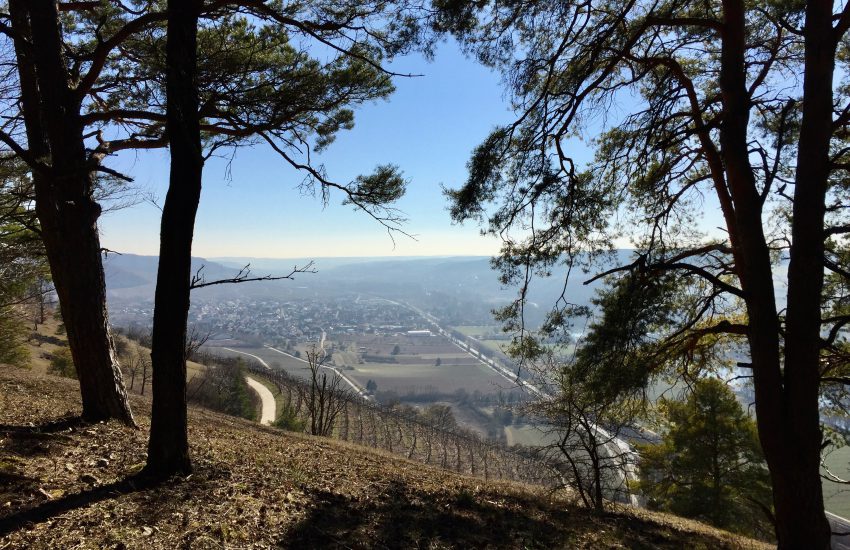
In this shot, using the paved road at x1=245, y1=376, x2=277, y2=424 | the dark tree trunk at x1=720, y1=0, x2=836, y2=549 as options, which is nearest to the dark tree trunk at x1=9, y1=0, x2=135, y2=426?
the dark tree trunk at x1=720, y1=0, x2=836, y2=549

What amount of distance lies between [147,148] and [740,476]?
51.8ft

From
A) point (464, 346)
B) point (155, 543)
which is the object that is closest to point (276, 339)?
point (464, 346)

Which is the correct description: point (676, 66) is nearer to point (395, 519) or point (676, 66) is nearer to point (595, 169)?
point (595, 169)

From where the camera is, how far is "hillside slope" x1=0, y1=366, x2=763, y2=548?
8.92ft

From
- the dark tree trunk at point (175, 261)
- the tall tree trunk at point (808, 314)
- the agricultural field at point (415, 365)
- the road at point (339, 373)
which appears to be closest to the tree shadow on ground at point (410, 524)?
the dark tree trunk at point (175, 261)

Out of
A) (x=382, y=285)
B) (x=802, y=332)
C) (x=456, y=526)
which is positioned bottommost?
(x=456, y=526)

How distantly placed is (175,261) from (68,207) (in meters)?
1.93

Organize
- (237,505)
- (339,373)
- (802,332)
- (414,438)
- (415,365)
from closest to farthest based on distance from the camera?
(237,505), (802,332), (414,438), (339,373), (415,365)

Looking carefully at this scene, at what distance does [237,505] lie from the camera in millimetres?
3258

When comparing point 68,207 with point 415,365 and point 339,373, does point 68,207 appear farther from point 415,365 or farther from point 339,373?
point 415,365

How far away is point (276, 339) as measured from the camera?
79.1 m

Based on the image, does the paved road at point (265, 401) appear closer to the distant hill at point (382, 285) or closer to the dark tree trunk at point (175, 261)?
the dark tree trunk at point (175, 261)

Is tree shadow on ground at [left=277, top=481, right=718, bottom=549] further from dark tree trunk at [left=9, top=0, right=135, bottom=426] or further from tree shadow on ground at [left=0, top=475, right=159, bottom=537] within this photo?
dark tree trunk at [left=9, top=0, right=135, bottom=426]

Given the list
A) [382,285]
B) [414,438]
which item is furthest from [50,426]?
[382,285]
